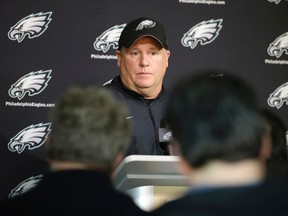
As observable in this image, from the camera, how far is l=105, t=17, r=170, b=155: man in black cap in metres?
3.62

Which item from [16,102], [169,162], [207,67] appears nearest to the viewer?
[169,162]

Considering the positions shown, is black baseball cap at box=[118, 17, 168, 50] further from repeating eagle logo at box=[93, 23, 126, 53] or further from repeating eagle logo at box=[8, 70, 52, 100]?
repeating eagle logo at box=[8, 70, 52, 100]

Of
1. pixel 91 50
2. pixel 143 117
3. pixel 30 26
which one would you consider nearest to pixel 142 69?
pixel 143 117

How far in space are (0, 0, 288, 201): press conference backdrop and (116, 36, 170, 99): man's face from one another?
2.08 feet

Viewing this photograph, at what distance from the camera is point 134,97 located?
12.0 feet

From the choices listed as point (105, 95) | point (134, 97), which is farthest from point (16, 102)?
point (105, 95)

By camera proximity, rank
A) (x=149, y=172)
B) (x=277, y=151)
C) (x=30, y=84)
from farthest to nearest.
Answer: (x=30, y=84) → (x=149, y=172) → (x=277, y=151)

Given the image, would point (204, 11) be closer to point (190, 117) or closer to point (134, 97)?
point (134, 97)

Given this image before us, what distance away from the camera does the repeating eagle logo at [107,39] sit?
4.37m

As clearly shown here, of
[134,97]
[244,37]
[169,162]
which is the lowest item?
[169,162]

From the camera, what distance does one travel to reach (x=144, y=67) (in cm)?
371

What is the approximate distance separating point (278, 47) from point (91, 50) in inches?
56.9

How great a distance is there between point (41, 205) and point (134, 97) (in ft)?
7.52

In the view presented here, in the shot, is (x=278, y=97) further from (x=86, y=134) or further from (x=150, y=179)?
(x=86, y=134)
